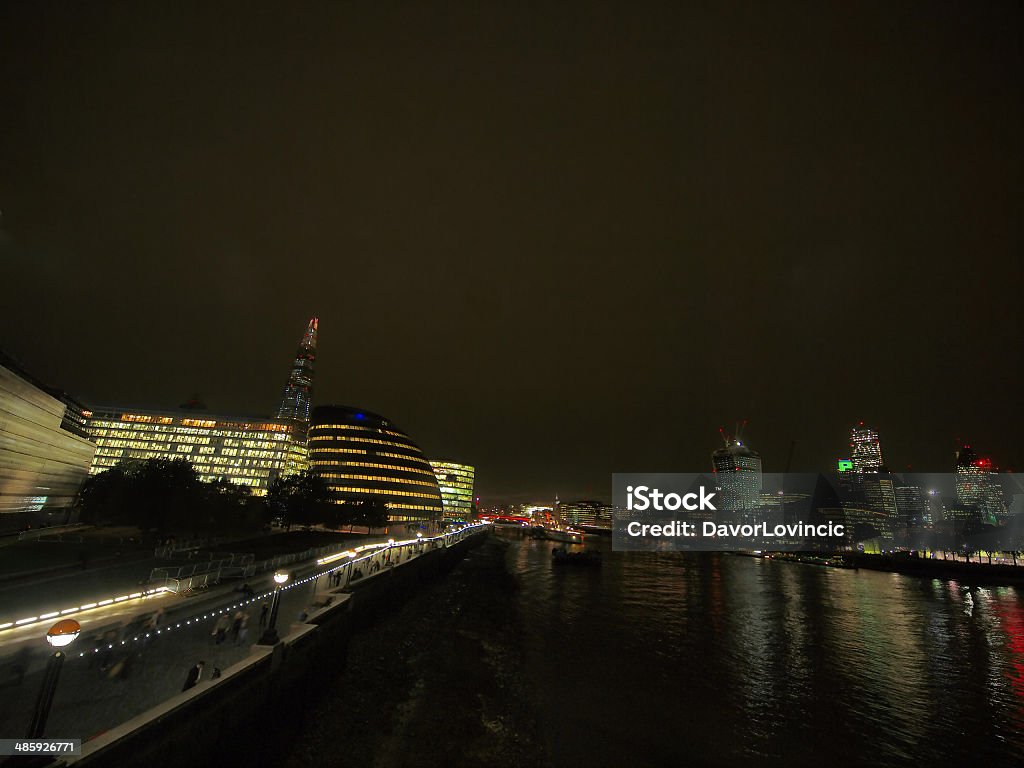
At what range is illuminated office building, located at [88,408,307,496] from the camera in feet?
427

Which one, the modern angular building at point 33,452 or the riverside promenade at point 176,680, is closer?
the riverside promenade at point 176,680

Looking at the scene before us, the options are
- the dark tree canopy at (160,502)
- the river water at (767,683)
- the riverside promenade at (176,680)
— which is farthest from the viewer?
the dark tree canopy at (160,502)

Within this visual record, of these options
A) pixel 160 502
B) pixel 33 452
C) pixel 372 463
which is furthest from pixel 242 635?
pixel 372 463

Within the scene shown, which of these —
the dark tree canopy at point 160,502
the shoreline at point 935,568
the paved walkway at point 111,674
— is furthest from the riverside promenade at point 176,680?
the shoreline at point 935,568

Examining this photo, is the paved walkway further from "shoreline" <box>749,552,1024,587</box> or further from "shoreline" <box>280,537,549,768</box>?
"shoreline" <box>749,552,1024,587</box>

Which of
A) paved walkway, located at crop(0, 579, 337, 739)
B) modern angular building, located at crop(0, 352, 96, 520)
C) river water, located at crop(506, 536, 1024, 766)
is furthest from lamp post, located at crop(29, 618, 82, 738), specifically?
modern angular building, located at crop(0, 352, 96, 520)

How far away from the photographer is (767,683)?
23.0 meters

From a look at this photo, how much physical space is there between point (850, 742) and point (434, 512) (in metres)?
125

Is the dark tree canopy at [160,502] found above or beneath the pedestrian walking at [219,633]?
above

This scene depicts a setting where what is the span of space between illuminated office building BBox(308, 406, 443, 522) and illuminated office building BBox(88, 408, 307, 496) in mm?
14118

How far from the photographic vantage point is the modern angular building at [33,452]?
48.5 m

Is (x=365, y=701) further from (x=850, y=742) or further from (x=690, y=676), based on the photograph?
(x=850, y=742)

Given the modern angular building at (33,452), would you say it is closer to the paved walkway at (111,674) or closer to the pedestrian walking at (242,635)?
the paved walkway at (111,674)

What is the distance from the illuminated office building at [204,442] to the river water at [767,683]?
10899 centimetres
